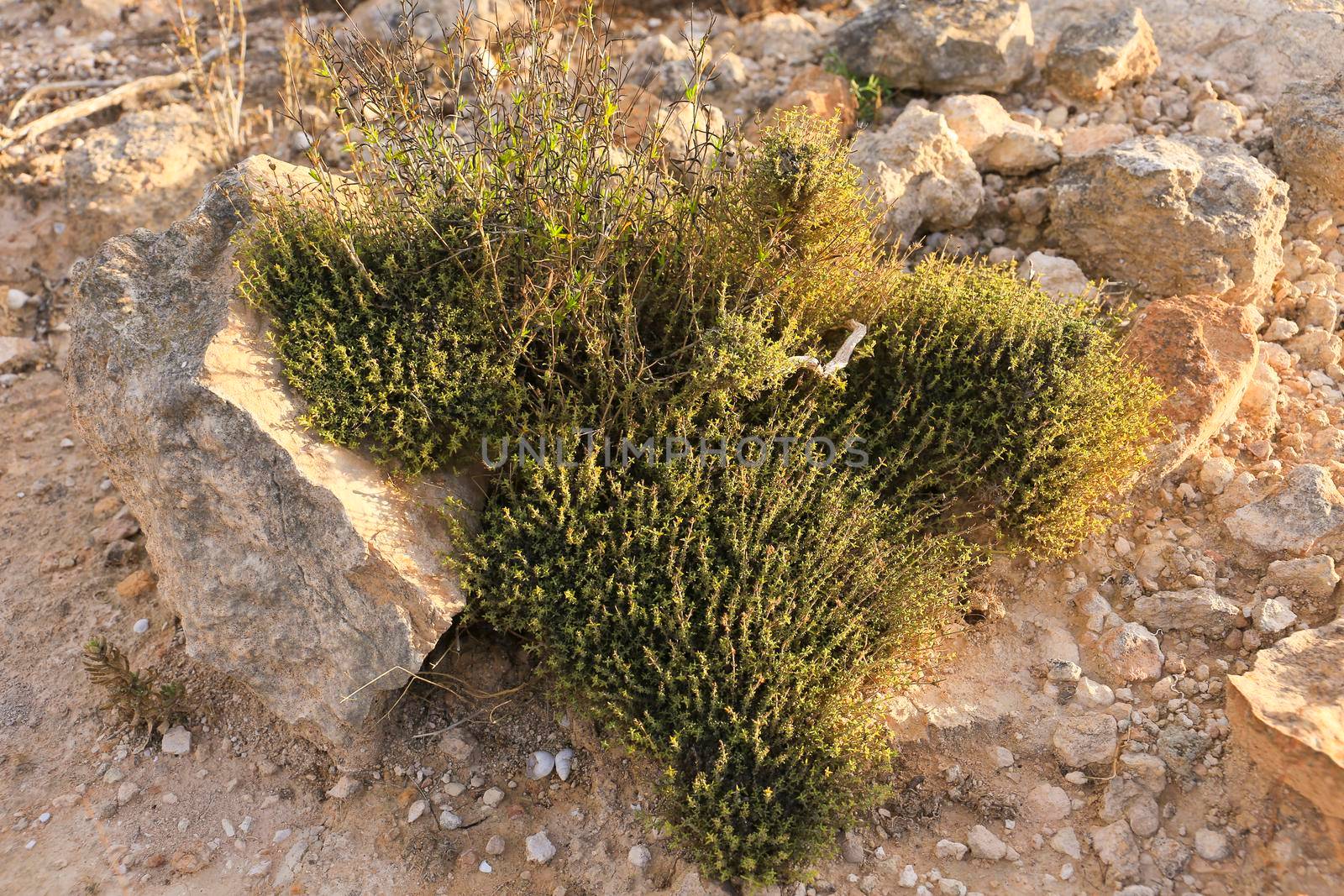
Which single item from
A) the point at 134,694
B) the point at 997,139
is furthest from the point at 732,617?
Answer: the point at 997,139

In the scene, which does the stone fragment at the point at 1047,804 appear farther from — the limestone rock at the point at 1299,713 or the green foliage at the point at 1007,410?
the green foliage at the point at 1007,410

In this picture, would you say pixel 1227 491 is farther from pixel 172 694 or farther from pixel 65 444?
pixel 65 444

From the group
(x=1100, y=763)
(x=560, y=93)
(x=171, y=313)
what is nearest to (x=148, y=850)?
(x=171, y=313)

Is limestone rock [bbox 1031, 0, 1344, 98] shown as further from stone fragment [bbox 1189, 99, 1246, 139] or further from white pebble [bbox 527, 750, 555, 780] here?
white pebble [bbox 527, 750, 555, 780]

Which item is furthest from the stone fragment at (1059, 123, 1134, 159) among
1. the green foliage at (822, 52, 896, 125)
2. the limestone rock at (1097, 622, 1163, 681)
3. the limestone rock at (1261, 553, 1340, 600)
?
the limestone rock at (1097, 622, 1163, 681)

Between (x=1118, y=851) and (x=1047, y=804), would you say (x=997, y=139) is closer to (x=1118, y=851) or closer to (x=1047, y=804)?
(x=1047, y=804)

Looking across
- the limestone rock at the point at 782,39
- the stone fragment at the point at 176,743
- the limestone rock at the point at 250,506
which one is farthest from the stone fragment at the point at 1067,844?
the limestone rock at the point at 782,39

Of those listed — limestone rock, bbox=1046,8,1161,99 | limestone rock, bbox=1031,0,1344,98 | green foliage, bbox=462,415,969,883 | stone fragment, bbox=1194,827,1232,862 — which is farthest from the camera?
limestone rock, bbox=1031,0,1344,98
